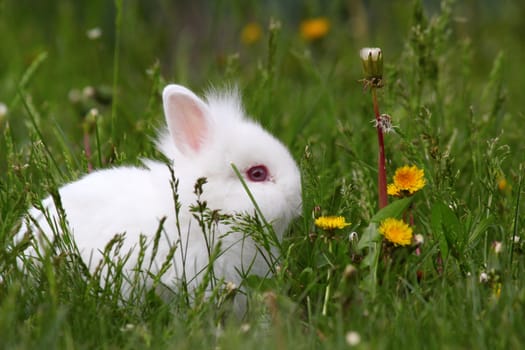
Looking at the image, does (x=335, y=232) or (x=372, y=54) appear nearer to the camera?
(x=372, y=54)

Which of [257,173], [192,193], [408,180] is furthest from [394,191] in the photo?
[192,193]

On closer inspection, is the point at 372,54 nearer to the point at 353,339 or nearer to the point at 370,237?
the point at 370,237

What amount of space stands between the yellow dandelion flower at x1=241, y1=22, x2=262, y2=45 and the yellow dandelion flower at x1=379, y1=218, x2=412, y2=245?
12.1ft

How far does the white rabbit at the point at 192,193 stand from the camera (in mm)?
2785

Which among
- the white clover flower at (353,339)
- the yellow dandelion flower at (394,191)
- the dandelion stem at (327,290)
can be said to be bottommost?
the white clover flower at (353,339)

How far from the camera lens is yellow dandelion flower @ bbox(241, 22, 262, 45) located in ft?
19.8

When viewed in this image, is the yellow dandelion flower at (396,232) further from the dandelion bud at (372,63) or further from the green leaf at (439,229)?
the dandelion bud at (372,63)

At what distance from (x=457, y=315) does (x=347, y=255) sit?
48 cm

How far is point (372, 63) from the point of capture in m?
2.53

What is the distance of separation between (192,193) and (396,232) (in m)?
0.71

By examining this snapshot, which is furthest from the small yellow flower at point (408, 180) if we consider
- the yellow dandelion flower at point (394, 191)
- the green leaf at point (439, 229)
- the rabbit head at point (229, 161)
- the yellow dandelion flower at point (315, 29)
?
the yellow dandelion flower at point (315, 29)

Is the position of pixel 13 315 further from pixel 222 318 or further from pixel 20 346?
pixel 222 318

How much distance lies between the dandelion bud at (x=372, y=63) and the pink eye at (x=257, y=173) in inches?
21.1

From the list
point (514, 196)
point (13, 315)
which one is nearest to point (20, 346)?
point (13, 315)
